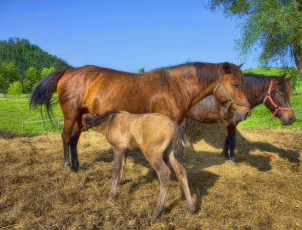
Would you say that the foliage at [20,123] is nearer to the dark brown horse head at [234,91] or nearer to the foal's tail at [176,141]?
the foal's tail at [176,141]

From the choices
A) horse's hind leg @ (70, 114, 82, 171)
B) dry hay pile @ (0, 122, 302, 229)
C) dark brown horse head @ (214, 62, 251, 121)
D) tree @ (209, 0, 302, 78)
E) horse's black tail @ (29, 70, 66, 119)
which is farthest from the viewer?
tree @ (209, 0, 302, 78)

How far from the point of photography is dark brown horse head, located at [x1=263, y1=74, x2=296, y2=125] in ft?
19.3

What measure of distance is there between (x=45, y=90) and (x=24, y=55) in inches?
6191

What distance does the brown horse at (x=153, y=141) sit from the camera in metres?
3.09

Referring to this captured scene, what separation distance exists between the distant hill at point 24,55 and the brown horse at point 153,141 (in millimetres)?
120222

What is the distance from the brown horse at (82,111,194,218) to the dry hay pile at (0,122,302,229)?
0.32 meters

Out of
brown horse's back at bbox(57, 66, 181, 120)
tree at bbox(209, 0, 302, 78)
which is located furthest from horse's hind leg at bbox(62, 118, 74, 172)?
tree at bbox(209, 0, 302, 78)

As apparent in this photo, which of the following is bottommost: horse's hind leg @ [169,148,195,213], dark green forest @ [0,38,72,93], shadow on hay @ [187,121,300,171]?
shadow on hay @ [187,121,300,171]

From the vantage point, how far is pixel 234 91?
395 centimetres

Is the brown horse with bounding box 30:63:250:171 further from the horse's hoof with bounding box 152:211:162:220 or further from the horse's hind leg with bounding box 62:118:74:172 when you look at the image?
Result: the horse's hoof with bounding box 152:211:162:220

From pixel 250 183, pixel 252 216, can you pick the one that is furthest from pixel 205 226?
pixel 250 183

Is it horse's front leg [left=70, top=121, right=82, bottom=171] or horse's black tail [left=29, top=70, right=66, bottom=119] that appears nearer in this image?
horse's black tail [left=29, top=70, right=66, bottom=119]

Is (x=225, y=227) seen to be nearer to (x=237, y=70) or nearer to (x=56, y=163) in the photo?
(x=237, y=70)

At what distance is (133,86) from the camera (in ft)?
13.0
